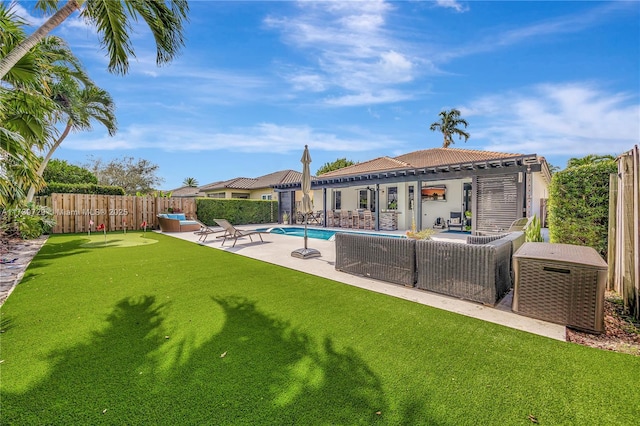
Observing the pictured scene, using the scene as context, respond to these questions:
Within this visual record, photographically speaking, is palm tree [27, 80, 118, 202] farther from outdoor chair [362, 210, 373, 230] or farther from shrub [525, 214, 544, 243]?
shrub [525, 214, 544, 243]

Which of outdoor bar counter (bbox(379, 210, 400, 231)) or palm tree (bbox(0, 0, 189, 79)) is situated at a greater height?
palm tree (bbox(0, 0, 189, 79))

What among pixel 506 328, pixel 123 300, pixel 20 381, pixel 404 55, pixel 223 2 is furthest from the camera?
pixel 404 55

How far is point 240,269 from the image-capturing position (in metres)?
6.51

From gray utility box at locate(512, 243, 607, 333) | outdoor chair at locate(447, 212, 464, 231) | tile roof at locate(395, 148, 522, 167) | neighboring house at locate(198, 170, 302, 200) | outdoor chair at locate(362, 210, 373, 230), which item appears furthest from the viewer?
neighboring house at locate(198, 170, 302, 200)

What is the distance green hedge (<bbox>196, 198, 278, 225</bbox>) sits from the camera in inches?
738

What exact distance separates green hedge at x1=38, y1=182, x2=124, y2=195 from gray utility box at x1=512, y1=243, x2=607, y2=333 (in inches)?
838

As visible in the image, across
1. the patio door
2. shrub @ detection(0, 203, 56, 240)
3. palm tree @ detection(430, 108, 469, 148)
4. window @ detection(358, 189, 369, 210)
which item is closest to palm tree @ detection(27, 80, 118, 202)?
shrub @ detection(0, 203, 56, 240)

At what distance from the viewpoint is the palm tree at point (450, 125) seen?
31.8 metres

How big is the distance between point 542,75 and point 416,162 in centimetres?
797

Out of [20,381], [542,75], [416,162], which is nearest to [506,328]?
[20,381]

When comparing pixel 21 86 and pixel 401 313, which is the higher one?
pixel 21 86

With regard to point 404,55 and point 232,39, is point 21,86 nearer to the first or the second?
point 232,39

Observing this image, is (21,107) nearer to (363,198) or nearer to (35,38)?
(35,38)

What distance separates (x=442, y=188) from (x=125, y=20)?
16.1 meters
